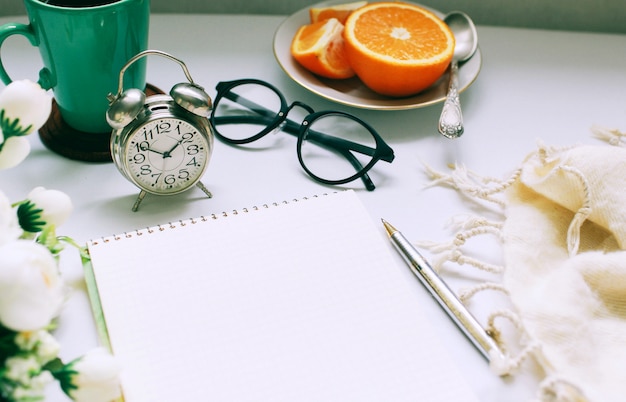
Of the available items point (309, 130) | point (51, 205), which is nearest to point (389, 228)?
point (309, 130)

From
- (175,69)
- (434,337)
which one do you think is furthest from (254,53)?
(434,337)

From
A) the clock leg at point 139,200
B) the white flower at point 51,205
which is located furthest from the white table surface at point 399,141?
the white flower at point 51,205

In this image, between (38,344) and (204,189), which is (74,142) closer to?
(204,189)

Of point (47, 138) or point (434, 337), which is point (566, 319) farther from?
point (47, 138)

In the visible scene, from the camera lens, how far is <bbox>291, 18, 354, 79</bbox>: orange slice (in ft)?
2.65

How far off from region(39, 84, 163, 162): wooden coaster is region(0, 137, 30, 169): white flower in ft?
0.84

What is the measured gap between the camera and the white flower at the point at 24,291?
356mm

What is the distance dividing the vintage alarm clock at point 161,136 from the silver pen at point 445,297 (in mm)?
212

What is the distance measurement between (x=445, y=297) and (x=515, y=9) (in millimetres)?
627

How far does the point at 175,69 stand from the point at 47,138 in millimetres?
214

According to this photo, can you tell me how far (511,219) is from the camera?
64cm

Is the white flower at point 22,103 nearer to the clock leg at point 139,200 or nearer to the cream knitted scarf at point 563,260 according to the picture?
the clock leg at point 139,200

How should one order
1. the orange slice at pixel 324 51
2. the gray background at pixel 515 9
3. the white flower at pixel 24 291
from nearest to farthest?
1. the white flower at pixel 24 291
2. the orange slice at pixel 324 51
3. the gray background at pixel 515 9

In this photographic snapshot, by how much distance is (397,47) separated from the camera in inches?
31.6
